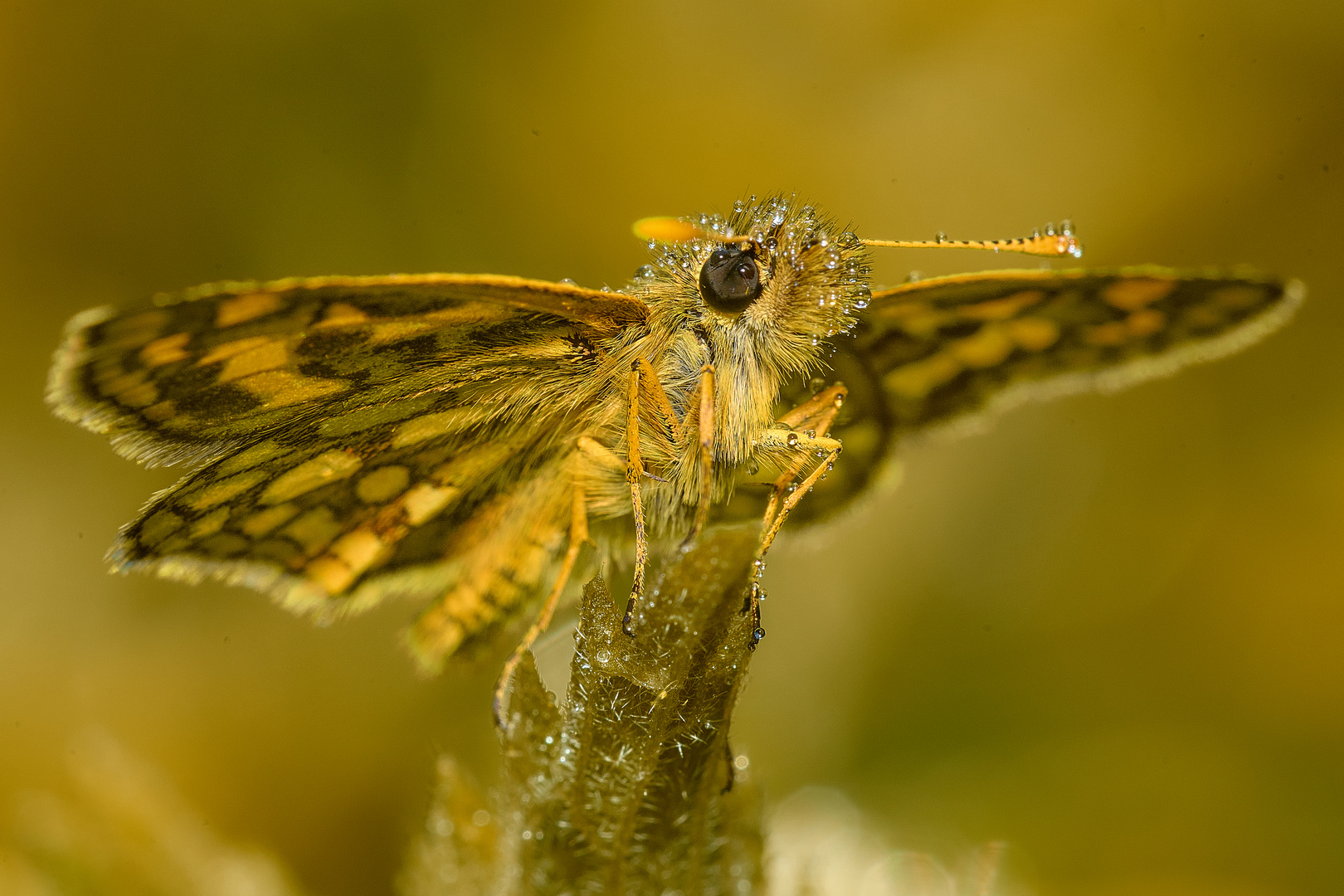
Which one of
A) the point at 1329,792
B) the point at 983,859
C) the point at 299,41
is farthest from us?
the point at 299,41

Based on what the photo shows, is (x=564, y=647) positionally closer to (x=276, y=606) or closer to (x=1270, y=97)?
(x=276, y=606)

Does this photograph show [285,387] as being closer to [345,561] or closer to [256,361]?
[256,361]

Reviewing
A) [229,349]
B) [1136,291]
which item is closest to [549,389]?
[229,349]

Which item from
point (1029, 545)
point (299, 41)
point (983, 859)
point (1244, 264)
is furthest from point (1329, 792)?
point (299, 41)

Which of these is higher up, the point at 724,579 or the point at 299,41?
the point at 299,41

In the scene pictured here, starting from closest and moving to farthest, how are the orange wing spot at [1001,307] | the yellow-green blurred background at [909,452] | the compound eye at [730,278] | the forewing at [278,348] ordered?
the forewing at [278,348] < the compound eye at [730,278] < the orange wing spot at [1001,307] < the yellow-green blurred background at [909,452]

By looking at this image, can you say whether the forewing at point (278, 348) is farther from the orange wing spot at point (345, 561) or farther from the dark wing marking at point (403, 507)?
the orange wing spot at point (345, 561)

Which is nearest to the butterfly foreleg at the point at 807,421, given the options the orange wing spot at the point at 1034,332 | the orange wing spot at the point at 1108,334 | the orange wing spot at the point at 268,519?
the orange wing spot at the point at 1034,332
